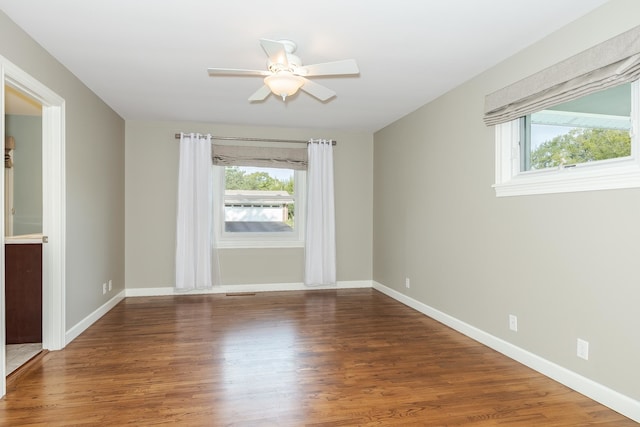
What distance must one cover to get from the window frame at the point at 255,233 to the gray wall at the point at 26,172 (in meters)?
2.04

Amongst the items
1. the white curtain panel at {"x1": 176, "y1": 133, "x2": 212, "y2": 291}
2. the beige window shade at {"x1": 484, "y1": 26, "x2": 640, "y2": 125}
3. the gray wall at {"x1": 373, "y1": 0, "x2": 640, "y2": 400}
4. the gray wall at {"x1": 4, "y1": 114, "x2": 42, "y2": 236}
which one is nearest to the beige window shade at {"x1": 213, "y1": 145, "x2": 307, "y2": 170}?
the white curtain panel at {"x1": 176, "y1": 133, "x2": 212, "y2": 291}

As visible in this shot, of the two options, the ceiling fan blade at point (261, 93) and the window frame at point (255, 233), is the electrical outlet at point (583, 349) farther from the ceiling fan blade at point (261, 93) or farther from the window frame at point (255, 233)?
the window frame at point (255, 233)

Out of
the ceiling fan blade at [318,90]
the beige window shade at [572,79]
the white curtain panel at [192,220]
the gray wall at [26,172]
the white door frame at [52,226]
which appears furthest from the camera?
the white curtain panel at [192,220]

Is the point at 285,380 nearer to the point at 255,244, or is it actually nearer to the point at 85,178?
the point at 85,178

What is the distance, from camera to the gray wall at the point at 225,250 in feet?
17.0

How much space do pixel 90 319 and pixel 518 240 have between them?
402 centimetres

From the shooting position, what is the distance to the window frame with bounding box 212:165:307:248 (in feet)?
17.7

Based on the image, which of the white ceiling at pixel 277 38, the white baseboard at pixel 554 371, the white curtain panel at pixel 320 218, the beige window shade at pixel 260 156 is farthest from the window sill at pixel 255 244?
the white baseboard at pixel 554 371

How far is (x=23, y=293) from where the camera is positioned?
126 inches

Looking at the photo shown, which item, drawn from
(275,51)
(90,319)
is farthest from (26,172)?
(275,51)

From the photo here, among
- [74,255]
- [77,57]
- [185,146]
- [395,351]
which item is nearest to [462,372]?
[395,351]

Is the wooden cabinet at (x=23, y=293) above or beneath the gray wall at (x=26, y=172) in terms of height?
beneath

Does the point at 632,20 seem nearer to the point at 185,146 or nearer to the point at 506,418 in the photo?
the point at 506,418

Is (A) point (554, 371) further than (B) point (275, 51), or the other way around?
Answer: (A) point (554, 371)
